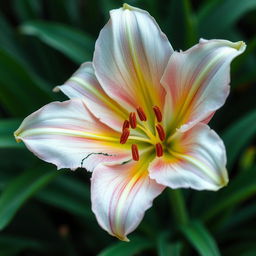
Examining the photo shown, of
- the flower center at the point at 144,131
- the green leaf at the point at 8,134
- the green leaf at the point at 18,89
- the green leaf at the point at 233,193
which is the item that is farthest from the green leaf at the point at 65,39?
the green leaf at the point at 233,193

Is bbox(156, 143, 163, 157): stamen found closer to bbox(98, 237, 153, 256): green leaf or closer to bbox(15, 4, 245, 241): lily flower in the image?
bbox(15, 4, 245, 241): lily flower

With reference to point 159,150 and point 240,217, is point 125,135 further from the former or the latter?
point 240,217

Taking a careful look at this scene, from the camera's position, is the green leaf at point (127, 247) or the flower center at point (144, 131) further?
the green leaf at point (127, 247)

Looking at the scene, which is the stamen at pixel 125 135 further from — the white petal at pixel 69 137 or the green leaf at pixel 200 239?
the green leaf at pixel 200 239

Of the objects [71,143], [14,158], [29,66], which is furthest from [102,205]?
[29,66]

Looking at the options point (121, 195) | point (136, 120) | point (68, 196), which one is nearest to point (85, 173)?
point (68, 196)
